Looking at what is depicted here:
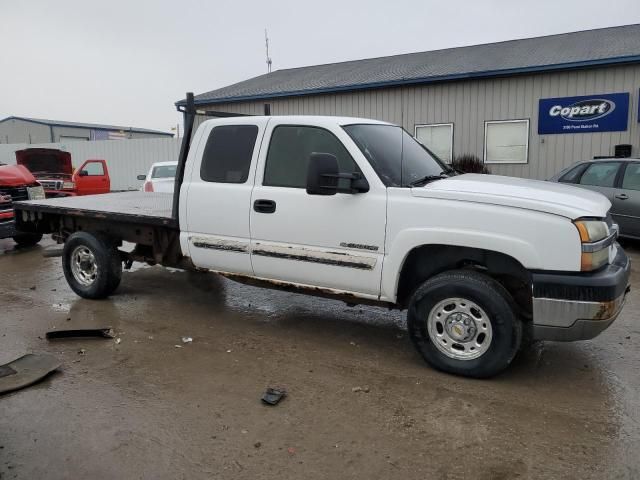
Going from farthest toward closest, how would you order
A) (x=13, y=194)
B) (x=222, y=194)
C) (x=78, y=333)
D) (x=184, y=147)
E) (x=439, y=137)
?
(x=439, y=137)
(x=13, y=194)
(x=184, y=147)
(x=78, y=333)
(x=222, y=194)

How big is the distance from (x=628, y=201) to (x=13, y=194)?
10.5 m

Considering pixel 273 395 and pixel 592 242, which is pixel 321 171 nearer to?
pixel 273 395

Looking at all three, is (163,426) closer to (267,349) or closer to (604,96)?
(267,349)

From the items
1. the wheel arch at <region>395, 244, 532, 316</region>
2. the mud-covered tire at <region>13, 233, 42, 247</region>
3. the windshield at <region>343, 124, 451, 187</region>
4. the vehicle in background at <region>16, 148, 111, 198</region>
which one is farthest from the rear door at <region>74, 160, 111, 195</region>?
the wheel arch at <region>395, 244, 532, 316</region>

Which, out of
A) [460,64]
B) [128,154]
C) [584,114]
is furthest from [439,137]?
[128,154]

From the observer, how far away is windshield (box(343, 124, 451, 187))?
432 cm

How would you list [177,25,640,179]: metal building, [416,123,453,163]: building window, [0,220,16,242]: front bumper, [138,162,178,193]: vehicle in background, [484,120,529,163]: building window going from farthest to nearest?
[416,123,453,163]: building window
[484,120,529,163]: building window
[177,25,640,179]: metal building
[138,162,178,193]: vehicle in background
[0,220,16,242]: front bumper

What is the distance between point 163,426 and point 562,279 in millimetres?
2792

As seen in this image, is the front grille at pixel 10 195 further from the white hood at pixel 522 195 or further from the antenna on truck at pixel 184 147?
the white hood at pixel 522 195

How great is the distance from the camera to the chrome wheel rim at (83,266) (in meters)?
6.29

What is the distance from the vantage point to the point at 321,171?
403 cm

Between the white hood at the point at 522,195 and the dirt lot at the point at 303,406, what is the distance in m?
1.32

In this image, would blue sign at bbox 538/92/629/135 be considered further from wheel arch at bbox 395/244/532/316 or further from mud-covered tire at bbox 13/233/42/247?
mud-covered tire at bbox 13/233/42/247

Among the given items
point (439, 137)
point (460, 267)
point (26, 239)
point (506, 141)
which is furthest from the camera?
point (439, 137)
